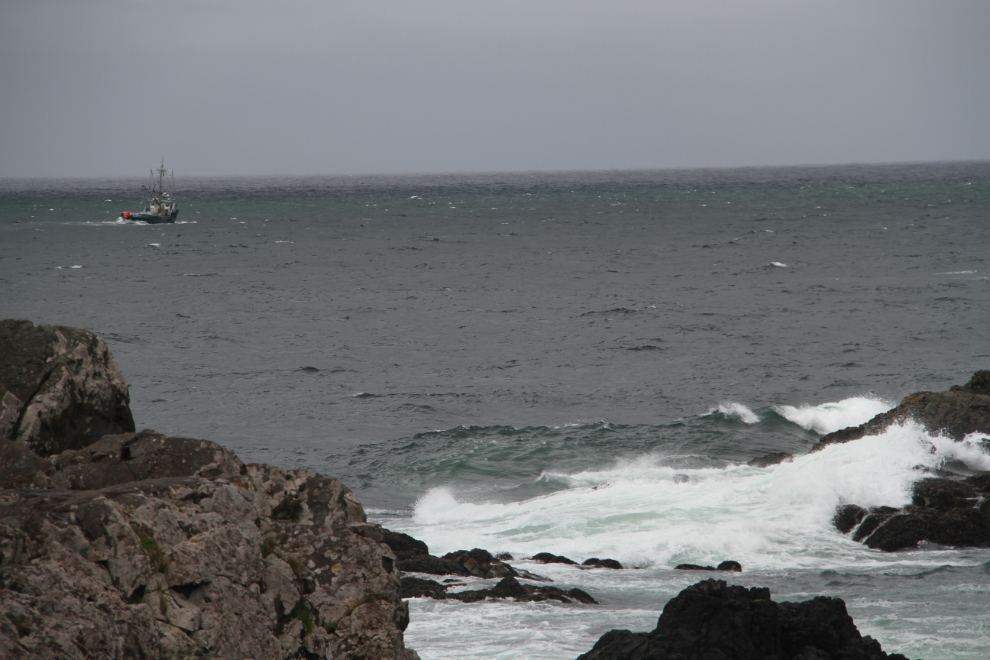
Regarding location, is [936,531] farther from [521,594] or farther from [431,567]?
[431,567]

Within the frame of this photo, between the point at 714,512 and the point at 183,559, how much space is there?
16.1 metres

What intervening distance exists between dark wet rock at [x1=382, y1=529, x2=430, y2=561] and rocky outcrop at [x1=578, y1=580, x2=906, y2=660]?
717cm

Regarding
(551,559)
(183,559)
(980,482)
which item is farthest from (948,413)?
(183,559)

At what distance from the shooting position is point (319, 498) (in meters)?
8.32

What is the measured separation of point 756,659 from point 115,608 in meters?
6.92

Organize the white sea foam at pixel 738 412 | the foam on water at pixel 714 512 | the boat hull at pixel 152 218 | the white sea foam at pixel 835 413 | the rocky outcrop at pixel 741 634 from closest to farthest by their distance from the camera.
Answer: the rocky outcrop at pixel 741 634 → the foam on water at pixel 714 512 → the white sea foam at pixel 835 413 → the white sea foam at pixel 738 412 → the boat hull at pixel 152 218

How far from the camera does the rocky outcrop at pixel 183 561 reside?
5867 mm

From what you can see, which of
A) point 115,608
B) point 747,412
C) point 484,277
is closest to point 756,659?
point 115,608

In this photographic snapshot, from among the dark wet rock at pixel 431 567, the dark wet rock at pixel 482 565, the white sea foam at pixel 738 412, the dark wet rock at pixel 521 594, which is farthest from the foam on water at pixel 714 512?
the white sea foam at pixel 738 412

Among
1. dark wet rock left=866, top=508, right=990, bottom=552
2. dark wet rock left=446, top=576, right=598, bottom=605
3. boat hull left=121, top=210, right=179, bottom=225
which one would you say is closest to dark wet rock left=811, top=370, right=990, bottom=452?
dark wet rock left=866, top=508, right=990, bottom=552

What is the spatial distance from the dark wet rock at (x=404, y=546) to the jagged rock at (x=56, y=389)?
27.4 ft

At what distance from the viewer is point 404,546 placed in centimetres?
1753

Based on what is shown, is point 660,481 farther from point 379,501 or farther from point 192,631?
point 192,631

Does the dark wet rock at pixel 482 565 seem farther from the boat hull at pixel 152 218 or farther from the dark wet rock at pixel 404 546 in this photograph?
the boat hull at pixel 152 218
